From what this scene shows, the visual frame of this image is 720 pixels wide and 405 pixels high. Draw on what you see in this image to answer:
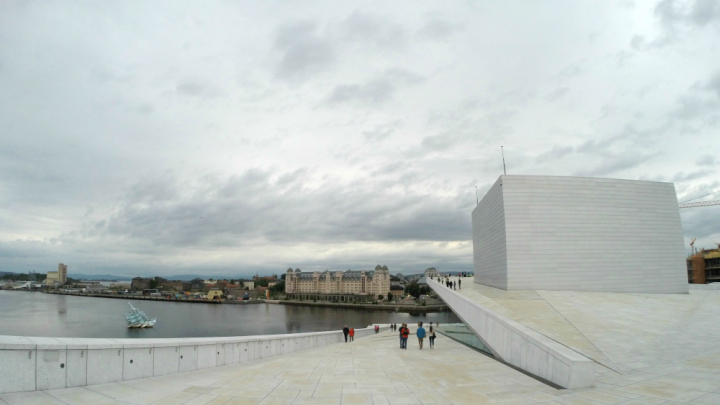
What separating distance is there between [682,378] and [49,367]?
1200 cm

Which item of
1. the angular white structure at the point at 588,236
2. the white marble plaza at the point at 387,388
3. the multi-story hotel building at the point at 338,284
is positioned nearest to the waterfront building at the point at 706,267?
the angular white structure at the point at 588,236

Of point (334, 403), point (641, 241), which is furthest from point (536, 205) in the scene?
point (334, 403)

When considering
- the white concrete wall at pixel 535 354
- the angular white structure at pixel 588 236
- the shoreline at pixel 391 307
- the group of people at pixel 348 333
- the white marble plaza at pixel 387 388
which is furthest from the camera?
the shoreline at pixel 391 307

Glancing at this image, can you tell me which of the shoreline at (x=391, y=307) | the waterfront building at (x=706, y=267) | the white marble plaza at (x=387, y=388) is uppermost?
the white marble plaza at (x=387, y=388)

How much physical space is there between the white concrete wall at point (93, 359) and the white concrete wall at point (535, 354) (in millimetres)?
8166

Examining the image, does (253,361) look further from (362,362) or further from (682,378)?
(682,378)

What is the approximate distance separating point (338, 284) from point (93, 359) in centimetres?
15706

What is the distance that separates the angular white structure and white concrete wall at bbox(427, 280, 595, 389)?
1583 centimetres

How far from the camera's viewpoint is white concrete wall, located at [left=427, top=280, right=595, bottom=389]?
8047mm

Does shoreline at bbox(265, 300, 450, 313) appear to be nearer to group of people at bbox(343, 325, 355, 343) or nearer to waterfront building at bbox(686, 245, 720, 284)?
waterfront building at bbox(686, 245, 720, 284)

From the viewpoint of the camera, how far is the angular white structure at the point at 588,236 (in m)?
29.1

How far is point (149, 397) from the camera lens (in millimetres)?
6797

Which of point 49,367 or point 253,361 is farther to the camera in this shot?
point 253,361

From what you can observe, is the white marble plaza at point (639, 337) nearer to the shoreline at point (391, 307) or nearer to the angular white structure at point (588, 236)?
the angular white structure at point (588, 236)
